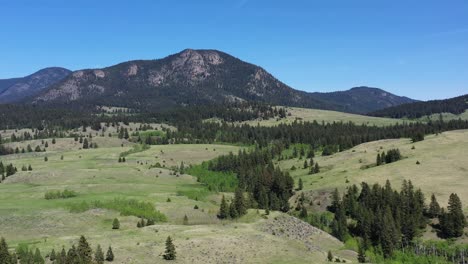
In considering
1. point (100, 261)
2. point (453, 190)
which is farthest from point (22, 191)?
point (453, 190)

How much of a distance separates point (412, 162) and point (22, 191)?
155 m

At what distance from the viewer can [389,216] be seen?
13675 centimetres

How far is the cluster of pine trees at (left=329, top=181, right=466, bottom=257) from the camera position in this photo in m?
133

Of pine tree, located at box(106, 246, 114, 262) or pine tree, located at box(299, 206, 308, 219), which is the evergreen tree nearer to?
pine tree, located at box(106, 246, 114, 262)

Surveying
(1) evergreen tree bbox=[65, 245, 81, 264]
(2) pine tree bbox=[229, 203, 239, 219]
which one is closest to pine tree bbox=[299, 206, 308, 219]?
(2) pine tree bbox=[229, 203, 239, 219]

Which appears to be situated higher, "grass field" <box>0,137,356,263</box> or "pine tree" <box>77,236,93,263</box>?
"pine tree" <box>77,236,93,263</box>

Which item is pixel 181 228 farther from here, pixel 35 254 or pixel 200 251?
pixel 35 254

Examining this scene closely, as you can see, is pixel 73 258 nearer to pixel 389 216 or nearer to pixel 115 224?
pixel 115 224

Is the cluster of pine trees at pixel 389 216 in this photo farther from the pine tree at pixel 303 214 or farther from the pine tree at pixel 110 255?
the pine tree at pixel 110 255

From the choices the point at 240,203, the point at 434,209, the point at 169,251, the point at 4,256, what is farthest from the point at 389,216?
the point at 4,256

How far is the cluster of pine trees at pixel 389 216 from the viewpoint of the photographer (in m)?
133

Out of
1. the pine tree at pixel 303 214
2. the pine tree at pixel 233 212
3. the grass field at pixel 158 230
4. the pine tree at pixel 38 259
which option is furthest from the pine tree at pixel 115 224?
the pine tree at pixel 303 214

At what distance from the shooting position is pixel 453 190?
16025 centimetres

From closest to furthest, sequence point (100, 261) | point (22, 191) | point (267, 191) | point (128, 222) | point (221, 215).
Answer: point (100, 261)
point (128, 222)
point (221, 215)
point (22, 191)
point (267, 191)
